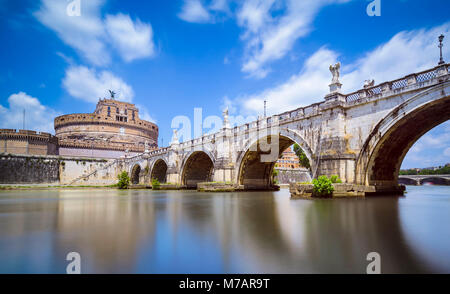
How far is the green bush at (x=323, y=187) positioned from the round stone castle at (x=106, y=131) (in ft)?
161

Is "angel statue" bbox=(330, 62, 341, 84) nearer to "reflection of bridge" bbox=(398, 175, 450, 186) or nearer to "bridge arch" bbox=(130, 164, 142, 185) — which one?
"bridge arch" bbox=(130, 164, 142, 185)

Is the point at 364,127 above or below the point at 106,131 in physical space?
below

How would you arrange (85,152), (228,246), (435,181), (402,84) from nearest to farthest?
(228,246), (402,84), (85,152), (435,181)

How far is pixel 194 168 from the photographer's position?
35.1 metres

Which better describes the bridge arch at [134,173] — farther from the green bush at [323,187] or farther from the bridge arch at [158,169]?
the green bush at [323,187]

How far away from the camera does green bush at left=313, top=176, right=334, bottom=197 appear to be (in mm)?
13625

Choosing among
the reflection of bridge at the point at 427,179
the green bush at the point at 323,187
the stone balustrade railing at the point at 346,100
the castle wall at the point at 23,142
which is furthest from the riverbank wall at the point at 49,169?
the reflection of bridge at the point at 427,179

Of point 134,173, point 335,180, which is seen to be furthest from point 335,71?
point 134,173

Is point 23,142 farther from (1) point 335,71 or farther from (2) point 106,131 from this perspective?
(1) point 335,71

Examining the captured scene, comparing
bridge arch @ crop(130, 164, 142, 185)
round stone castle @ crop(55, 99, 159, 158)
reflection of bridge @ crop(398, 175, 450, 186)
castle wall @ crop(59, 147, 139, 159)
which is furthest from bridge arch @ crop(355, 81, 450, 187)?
reflection of bridge @ crop(398, 175, 450, 186)

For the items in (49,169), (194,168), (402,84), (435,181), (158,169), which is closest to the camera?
(402,84)

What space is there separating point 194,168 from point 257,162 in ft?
39.1

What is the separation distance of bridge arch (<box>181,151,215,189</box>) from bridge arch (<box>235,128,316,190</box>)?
880 centimetres
